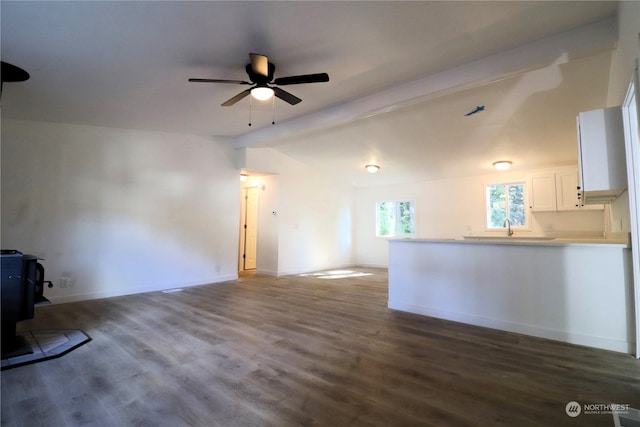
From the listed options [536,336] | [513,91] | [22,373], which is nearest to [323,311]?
[536,336]

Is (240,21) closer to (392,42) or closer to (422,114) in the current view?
(392,42)

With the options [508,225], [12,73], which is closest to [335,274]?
[508,225]

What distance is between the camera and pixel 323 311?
13.1 feet

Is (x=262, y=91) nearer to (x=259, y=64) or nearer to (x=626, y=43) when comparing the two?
(x=259, y=64)

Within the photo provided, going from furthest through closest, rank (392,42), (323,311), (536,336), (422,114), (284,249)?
(284,249) → (422,114) → (323,311) → (536,336) → (392,42)

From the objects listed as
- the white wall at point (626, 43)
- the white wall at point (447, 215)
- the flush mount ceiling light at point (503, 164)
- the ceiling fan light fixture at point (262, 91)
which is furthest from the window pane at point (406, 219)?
the ceiling fan light fixture at point (262, 91)

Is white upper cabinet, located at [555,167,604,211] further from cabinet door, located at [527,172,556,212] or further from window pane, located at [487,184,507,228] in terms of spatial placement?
window pane, located at [487,184,507,228]

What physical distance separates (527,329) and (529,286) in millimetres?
446

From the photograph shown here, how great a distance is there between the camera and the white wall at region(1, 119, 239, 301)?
13.6 ft

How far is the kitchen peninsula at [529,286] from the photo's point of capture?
9.02ft

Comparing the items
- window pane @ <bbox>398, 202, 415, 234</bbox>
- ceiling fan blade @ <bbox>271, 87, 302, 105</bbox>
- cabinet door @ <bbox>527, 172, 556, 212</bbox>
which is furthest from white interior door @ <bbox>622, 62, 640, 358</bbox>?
window pane @ <bbox>398, 202, 415, 234</bbox>

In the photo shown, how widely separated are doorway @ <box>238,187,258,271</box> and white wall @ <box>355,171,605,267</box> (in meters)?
3.12

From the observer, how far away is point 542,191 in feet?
19.2

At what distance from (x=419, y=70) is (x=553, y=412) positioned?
3.29 meters
